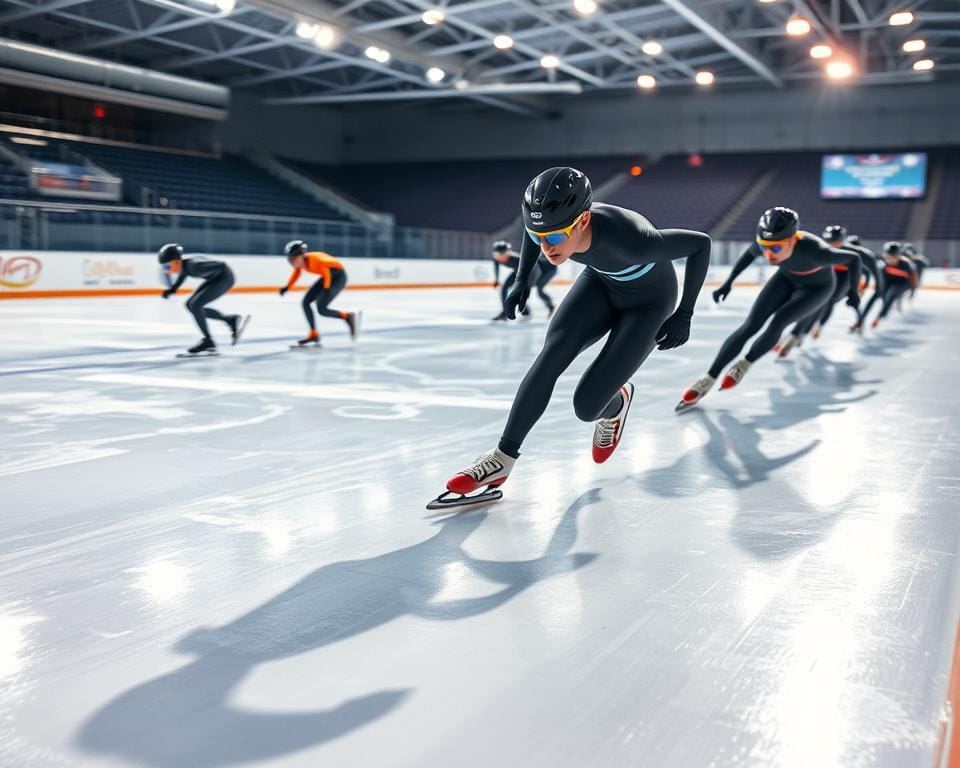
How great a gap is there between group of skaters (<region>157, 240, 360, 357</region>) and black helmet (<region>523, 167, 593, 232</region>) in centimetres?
706

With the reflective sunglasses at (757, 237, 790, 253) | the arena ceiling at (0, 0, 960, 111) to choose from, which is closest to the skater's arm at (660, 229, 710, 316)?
the reflective sunglasses at (757, 237, 790, 253)

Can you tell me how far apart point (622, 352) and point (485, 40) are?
88.9 ft

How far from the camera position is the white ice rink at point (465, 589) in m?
2.12

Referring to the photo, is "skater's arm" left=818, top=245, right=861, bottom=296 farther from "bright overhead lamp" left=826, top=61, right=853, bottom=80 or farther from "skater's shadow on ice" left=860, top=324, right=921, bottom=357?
"bright overhead lamp" left=826, top=61, right=853, bottom=80

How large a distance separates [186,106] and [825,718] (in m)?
34.7

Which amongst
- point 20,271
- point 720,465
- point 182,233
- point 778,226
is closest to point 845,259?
point 778,226

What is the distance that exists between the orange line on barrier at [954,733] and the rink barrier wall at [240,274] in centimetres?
1884

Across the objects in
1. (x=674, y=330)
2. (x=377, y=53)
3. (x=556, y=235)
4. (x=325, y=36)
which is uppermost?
(x=377, y=53)

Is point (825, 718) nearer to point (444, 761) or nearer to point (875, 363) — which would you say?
point (444, 761)

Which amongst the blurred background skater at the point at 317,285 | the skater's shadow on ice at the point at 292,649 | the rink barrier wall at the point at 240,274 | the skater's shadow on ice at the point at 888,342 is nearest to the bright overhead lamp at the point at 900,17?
the rink barrier wall at the point at 240,274

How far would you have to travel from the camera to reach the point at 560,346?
4246 millimetres

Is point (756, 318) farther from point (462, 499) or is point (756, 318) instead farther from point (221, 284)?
point (221, 284)

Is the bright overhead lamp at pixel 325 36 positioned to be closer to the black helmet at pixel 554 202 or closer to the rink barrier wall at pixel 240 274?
the rink barrier wall at pixel 240 274

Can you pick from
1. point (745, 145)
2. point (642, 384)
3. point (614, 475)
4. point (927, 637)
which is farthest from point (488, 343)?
point (745, 145)
